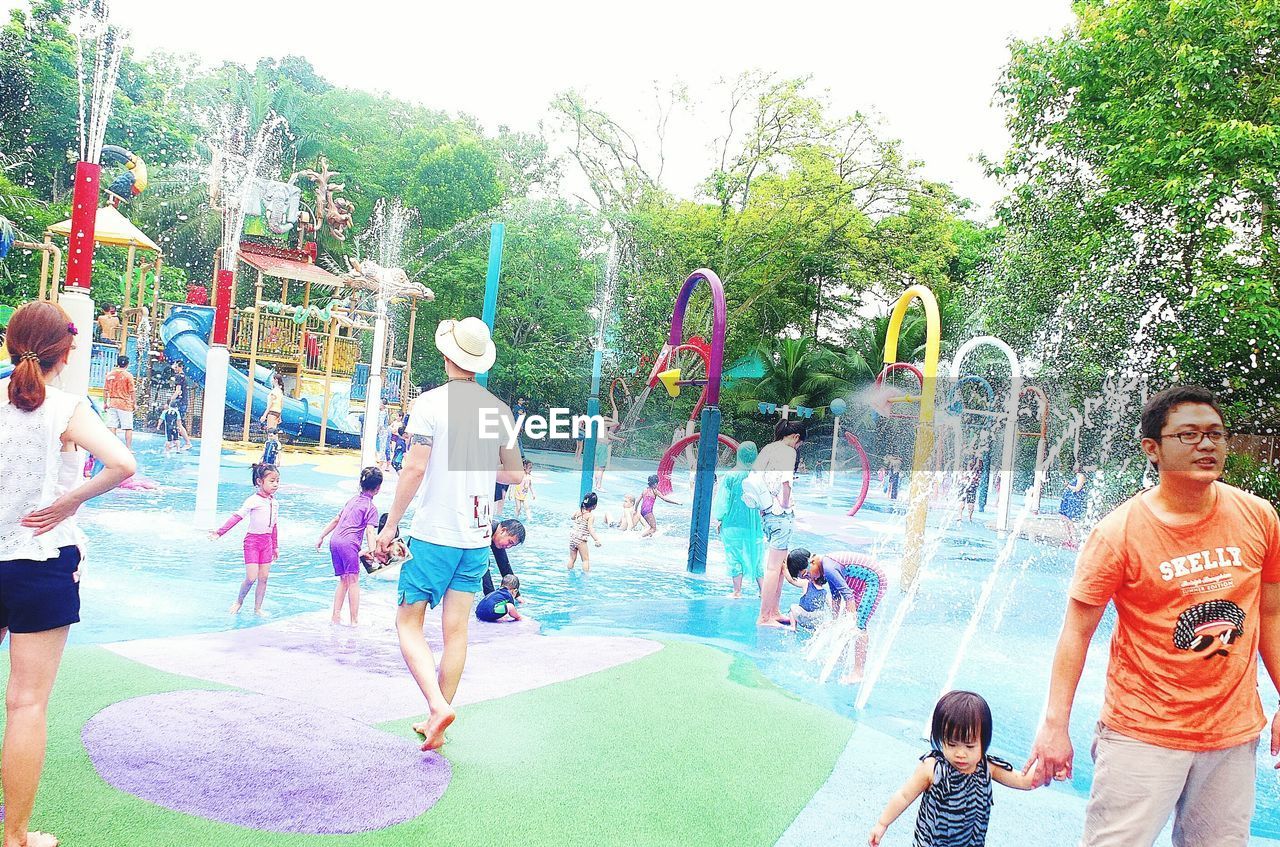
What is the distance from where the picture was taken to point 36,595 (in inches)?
102

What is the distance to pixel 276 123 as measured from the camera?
3250cm

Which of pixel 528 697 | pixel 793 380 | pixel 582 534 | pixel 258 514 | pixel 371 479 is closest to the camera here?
pixel 528 697

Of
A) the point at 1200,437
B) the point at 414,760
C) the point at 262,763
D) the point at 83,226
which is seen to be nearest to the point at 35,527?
the point at 262,763

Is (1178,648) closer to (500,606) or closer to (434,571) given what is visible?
(434,571)

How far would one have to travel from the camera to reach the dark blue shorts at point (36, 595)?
2559mm

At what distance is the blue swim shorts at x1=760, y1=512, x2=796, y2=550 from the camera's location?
7.02 metres

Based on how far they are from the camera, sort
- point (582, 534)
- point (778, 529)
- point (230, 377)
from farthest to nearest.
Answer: point (230, 377), point (582, 534), point (778, 529)

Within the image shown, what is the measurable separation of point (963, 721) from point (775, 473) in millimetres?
4493

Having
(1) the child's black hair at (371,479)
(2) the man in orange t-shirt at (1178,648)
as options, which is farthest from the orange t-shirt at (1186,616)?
(1) the child's black hair at (371,479)

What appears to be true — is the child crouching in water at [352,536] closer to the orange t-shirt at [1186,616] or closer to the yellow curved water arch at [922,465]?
the orange t-shirt at [1186,616]

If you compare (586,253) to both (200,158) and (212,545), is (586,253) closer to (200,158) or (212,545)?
(200,158)

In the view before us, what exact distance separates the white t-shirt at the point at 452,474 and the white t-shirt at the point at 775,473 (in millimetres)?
3575

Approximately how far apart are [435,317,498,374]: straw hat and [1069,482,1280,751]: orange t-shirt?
8.48 feet

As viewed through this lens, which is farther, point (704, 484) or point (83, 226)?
point (704, 484)
